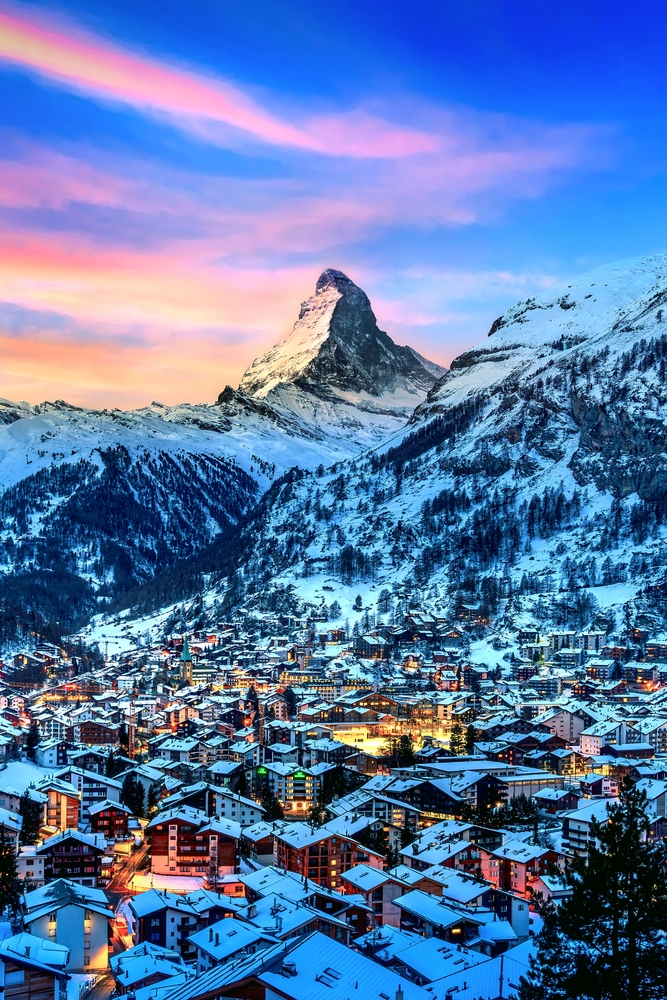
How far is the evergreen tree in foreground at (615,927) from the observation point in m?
19.2

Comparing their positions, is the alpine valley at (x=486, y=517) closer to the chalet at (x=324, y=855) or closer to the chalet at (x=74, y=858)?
the chalet at (x=324, y=855)

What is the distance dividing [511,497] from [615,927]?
373ft

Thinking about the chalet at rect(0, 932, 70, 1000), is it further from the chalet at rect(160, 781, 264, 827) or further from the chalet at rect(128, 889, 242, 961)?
the chalet at rect(160, 781, 264, 827)

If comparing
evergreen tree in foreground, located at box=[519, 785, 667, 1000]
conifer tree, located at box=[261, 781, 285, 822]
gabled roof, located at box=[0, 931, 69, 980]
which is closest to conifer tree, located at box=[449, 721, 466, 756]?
conifer tree, located at box=[261, 781, 285, 822]

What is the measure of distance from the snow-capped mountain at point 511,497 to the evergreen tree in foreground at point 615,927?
88714mm

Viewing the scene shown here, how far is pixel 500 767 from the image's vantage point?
215ft

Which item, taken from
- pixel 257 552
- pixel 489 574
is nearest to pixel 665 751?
pixel 489 574

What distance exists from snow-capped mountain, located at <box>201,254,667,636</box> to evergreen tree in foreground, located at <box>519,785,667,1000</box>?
88.7m

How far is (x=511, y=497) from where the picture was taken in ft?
433

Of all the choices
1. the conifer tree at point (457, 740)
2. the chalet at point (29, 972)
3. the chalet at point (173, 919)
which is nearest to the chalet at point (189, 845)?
the chalet at point (173, 919)

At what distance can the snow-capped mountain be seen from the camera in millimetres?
116750

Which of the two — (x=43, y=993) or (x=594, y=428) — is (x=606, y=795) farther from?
(x=594, y=428)

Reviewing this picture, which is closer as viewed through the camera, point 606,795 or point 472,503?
point 606,795

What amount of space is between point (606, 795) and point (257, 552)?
8828 cm
